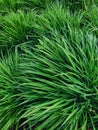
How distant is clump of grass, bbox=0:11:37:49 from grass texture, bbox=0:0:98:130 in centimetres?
1

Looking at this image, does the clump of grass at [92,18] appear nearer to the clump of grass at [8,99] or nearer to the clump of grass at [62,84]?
the clump of grass at [62,84]

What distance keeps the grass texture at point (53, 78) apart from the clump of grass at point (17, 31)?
11 millimetres

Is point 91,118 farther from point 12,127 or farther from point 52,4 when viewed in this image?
point 52,4

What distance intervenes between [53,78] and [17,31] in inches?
38.5

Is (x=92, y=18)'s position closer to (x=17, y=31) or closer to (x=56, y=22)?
(x=56, y=22)

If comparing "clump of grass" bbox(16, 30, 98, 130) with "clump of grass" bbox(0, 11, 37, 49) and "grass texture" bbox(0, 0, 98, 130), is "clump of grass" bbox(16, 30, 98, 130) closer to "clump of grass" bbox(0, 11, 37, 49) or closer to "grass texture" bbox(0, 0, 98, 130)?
"grass texture" bbox(0, 0, 98, 130)

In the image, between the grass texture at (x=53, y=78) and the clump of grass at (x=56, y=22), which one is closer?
the grass texture at (x=53, y=78)

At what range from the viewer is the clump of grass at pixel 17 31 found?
283cm

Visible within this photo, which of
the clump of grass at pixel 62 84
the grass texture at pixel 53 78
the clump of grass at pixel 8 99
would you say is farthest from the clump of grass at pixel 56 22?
the clump of grass at pixel 8 99

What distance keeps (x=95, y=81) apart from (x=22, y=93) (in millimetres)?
583

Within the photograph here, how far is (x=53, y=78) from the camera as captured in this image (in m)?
2.07

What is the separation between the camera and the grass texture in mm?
1920

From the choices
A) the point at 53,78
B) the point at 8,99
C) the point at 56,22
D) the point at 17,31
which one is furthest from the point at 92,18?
the point at 8,99

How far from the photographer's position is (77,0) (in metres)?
3.24
